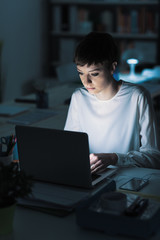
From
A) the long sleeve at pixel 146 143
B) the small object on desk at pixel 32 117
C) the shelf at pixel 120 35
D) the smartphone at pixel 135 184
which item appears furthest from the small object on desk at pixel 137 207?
the shelf at pixel 120 35

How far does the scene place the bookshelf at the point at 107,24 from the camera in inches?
198

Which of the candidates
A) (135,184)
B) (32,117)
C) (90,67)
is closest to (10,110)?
(32,117)

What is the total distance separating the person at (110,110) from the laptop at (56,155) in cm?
28

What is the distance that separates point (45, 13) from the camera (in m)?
5.43

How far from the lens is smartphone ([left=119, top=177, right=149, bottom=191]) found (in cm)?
139

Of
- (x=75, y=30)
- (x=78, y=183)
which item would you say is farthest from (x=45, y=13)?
(x=78, y=183)

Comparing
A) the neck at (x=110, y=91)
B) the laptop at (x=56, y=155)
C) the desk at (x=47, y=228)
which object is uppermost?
the neck at (x=110, y=91)

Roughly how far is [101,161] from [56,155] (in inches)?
9.1

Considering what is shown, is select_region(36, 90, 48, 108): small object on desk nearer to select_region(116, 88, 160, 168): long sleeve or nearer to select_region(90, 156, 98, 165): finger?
select_region(116, 88, 160, 168): long sleeve

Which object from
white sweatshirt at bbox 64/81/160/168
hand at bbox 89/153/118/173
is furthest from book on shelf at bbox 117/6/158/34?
hand at bbox 89/153/118/173

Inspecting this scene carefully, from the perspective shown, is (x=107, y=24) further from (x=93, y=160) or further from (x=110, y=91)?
(x=93, y=160)

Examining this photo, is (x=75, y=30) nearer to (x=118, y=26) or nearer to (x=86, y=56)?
(x=118, y=26)

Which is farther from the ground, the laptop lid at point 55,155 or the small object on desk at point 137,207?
the laptop lid at point 55,155

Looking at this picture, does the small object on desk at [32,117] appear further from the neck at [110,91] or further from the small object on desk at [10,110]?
the neck at [110,91]
